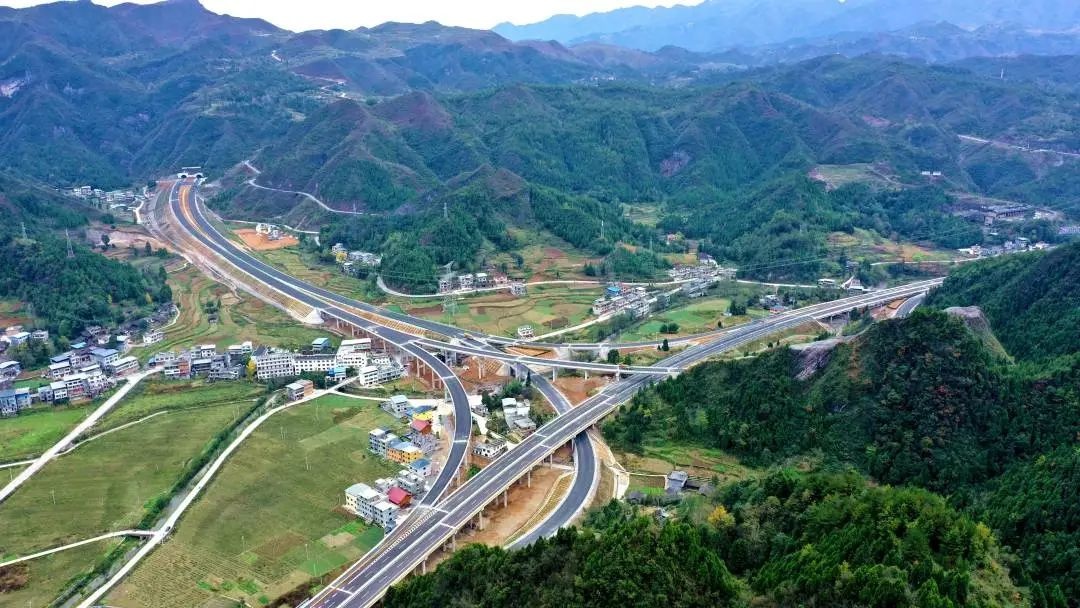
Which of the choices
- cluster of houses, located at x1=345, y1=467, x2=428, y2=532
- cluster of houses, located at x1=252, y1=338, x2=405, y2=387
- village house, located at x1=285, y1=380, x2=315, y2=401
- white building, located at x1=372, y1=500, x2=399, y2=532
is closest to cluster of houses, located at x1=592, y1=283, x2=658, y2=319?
cluster of houses, located at x1=252, y1=338, x2=405, y2=387

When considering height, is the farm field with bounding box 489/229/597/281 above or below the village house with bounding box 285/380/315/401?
above

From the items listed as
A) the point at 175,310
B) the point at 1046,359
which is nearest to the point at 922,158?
the point at 1046,359

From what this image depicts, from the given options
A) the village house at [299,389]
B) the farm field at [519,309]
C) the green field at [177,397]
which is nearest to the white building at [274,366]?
the green field at [177,397]

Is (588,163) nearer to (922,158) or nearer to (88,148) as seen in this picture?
(922,158)

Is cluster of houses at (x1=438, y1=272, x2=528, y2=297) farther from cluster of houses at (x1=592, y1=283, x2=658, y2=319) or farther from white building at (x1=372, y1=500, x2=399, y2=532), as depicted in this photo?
white building at (x1=372, y1=500, x2=399, y2=532)

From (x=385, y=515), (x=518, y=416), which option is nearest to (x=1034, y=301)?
(x=518, y=416)

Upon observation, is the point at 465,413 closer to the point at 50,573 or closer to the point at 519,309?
the point at 519,309
